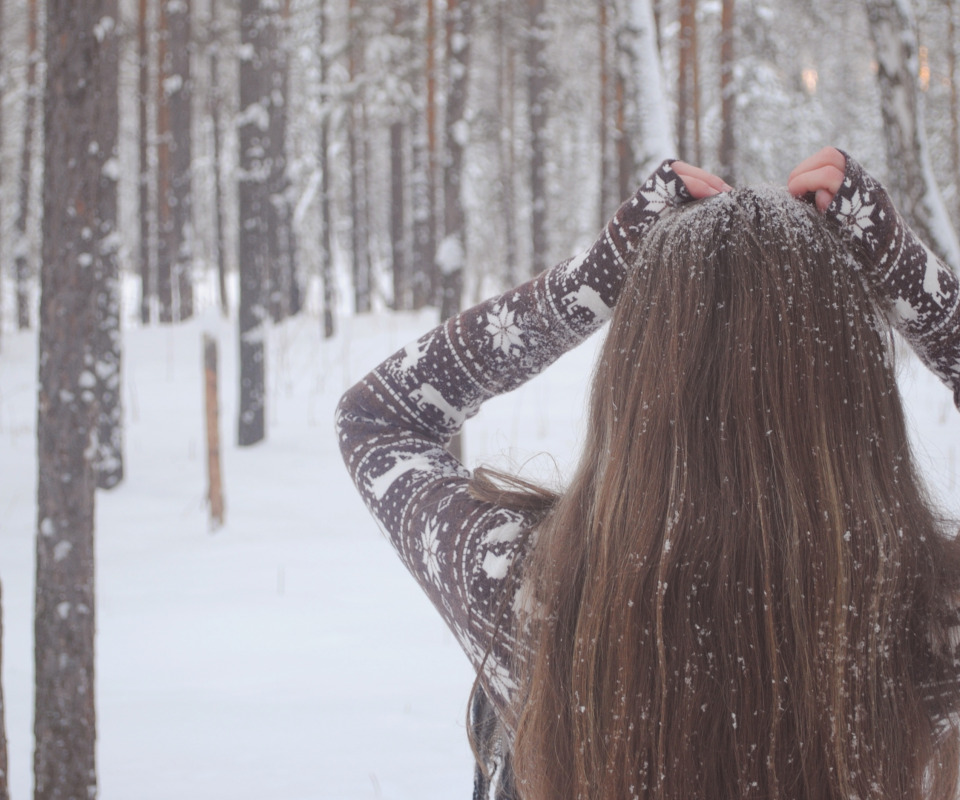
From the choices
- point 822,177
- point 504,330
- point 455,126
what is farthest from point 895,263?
point 455,126

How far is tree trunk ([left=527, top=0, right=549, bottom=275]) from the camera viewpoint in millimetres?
14680

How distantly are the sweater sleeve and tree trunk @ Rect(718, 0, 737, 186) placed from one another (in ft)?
46.3

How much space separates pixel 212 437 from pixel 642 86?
4561 mm

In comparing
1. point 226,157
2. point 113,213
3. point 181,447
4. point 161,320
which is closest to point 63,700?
point 113,213

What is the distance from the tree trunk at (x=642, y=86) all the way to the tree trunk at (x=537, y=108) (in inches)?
346

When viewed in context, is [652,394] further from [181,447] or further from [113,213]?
[181,447]

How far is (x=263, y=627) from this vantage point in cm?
441

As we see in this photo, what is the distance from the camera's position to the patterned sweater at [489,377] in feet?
3.60

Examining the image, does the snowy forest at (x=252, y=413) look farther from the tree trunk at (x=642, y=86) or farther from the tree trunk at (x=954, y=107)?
the tree trunk at (x=954, y=107)

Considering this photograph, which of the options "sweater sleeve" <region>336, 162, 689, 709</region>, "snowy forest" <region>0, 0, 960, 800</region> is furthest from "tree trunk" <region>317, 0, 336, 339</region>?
"sweater sleeve" <region>336, 162, 689, 709</region>

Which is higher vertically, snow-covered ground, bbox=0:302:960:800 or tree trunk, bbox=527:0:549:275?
tree trunk, bbox=527:0:549:275

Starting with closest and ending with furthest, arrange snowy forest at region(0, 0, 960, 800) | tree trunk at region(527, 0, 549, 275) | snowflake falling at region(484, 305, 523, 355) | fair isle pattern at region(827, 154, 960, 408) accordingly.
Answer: fair isle pattern at region(827, 154, 960, 408)
snowflake falling at region(484, 305, 523, 355)
snowy forest at region(0, 0, 960, 800)
tree trunk at region(527, 0, 549, 275)

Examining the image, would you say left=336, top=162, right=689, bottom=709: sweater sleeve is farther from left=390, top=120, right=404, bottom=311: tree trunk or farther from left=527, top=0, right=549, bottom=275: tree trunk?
left=390, top=120, right=404, bottom=311: tree trunk

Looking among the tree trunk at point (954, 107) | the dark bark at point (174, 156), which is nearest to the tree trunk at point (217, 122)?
the dark bark at point (174, 156)
